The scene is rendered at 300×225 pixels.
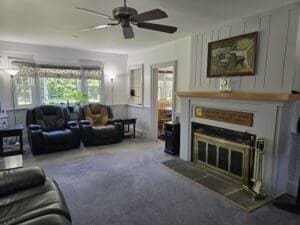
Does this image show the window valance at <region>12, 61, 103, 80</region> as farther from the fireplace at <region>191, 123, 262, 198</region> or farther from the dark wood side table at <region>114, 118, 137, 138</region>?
the fireplace at <region>191, 123, 262, 198</region>

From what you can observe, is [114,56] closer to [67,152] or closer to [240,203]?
[67,152]

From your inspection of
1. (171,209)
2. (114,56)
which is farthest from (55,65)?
(171,209)

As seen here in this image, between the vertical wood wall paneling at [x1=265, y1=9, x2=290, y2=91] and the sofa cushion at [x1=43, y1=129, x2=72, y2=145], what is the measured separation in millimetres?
3984

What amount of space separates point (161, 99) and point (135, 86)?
1406mm

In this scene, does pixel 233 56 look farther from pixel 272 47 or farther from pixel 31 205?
pixel 31 205

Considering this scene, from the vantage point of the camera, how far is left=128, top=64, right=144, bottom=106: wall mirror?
6281 millimetres

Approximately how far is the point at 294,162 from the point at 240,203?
0.97m

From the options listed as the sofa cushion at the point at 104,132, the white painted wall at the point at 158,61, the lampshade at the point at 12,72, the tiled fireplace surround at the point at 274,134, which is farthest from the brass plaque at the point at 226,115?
the lampshade at the point at 12,72

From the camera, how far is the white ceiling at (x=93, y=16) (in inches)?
102

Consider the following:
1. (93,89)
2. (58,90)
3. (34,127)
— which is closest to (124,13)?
(34,127)

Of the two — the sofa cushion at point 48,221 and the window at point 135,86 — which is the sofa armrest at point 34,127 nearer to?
the window at point 135,86

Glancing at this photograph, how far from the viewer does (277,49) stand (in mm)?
2688

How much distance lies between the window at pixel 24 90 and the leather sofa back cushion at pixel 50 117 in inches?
26.0

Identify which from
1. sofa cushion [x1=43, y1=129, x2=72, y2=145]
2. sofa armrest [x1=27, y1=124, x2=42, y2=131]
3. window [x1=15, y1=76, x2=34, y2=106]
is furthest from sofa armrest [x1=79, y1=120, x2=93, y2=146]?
window [x1=15, y1=76, x2=34, y2=106]
